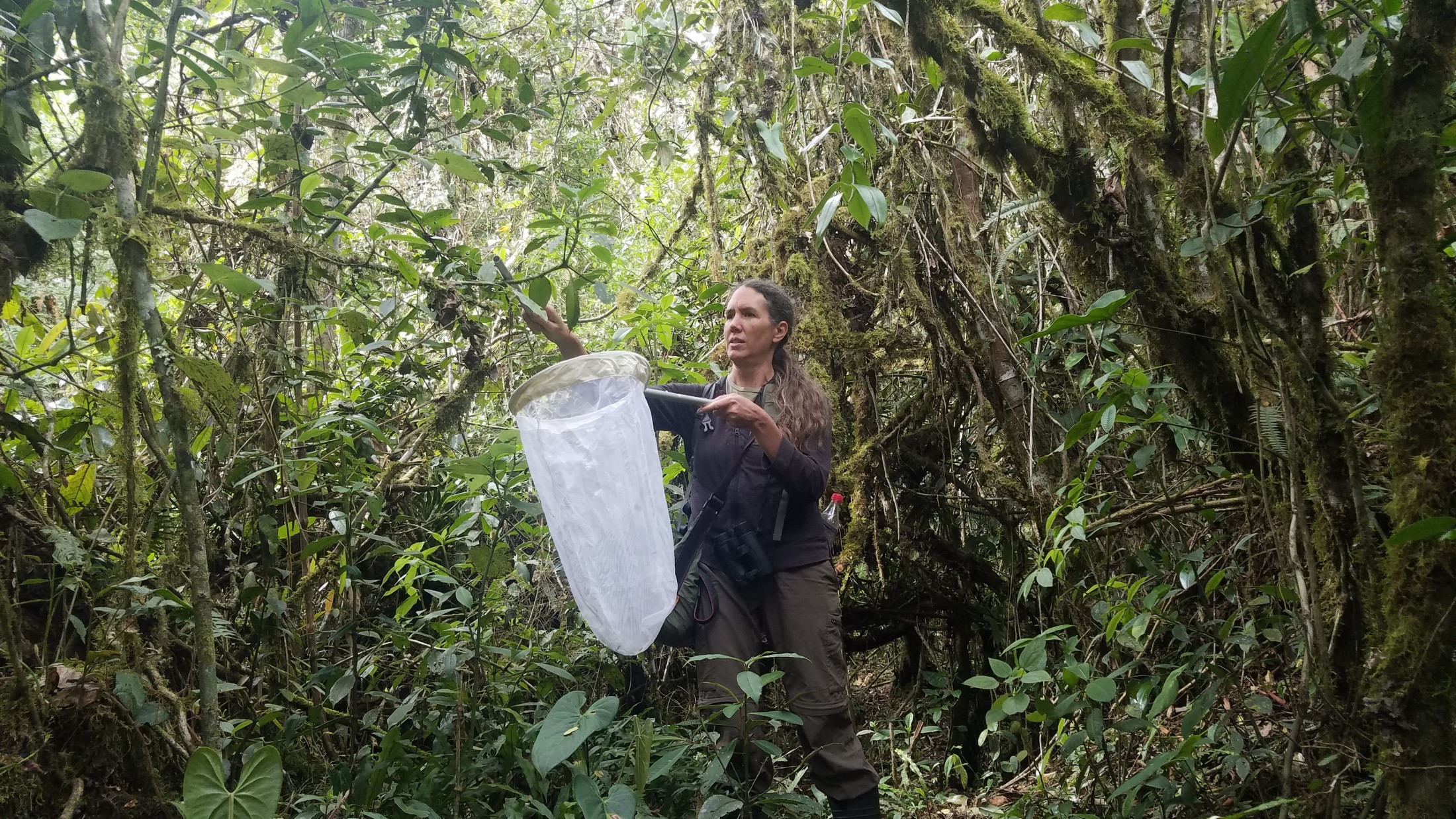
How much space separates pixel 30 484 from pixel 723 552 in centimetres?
173

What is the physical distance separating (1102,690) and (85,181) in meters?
2.10

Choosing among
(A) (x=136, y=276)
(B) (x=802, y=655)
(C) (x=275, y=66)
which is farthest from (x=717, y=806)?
(C) (x=275, y=66)

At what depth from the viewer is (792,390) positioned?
260 centimetres

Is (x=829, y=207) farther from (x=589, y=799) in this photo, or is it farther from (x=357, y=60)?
(x=589, y=799)

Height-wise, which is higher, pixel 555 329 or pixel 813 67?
pixel 813 67

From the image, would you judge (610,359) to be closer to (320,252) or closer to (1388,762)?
(320,252)

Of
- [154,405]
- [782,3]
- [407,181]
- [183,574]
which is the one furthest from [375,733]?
[407,181]

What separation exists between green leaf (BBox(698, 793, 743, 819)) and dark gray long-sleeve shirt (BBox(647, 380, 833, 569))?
2.60ft

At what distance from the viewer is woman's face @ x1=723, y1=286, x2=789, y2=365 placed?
2.62 metres

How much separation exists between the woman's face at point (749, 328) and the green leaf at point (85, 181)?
162cm

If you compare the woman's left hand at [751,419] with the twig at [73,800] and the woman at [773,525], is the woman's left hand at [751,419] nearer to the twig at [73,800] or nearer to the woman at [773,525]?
the woman at [773,525]

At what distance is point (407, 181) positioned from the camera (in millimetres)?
6652

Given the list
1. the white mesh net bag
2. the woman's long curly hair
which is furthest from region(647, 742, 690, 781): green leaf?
the woman's long curly hair

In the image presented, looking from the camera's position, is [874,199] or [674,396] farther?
[674,396]
